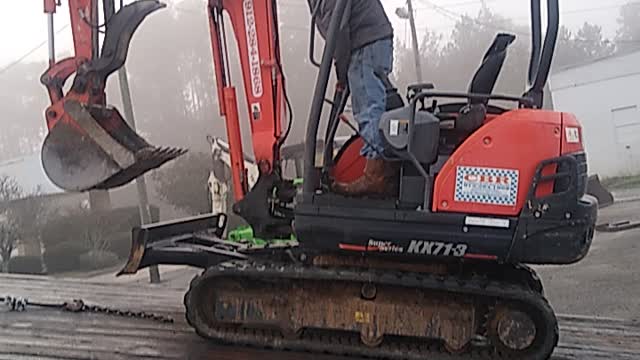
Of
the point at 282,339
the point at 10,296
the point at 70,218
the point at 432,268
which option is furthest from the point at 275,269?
the point at 70,218

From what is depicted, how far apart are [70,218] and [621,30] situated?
101 feet

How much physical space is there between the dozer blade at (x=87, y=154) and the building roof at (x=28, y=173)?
49.5 feet

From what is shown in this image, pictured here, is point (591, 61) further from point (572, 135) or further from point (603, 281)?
point (572, 135)

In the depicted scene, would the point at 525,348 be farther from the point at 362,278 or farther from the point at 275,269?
the point at 275,269

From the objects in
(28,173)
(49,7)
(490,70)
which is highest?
(49,7)

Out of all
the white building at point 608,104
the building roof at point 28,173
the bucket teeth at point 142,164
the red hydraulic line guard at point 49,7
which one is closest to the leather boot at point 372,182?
the bucket teeth at point 142,164

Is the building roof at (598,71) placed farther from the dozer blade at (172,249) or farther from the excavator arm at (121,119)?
the dozer blade at (172,249)

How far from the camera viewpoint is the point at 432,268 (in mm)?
4719

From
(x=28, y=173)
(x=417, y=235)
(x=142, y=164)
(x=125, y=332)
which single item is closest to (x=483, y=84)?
(x=417, y=235)

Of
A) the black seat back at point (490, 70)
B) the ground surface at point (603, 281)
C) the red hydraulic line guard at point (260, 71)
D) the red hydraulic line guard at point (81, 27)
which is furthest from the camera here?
the ground surface at point (603, 281)

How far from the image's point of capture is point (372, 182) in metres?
4.71

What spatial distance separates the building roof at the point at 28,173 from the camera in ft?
66.5

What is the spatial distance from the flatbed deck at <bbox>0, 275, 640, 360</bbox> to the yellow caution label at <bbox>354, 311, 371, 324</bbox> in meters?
0.28

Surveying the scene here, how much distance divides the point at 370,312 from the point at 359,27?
1.78 meters
